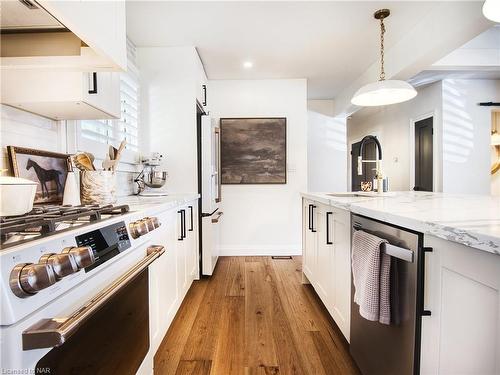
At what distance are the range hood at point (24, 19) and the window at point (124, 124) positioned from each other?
28.1 inches

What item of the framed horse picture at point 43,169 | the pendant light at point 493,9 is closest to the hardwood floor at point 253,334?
the framed horse picture at point 43,169

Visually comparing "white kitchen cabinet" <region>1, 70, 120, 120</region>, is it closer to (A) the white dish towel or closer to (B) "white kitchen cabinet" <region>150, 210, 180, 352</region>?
(B) "white kitchen cabinet" <region>150, 210, 180, 352</region>

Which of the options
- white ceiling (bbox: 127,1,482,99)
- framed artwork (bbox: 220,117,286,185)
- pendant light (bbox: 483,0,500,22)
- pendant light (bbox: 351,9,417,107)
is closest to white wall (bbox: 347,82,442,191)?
white ceiling (bbox: 127,1,482,99)

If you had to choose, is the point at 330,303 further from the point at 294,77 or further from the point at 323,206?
the point at 294,77

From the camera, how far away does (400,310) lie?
98cm

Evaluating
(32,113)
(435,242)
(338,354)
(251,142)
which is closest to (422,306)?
(435,242)

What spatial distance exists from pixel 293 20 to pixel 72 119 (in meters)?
2.00

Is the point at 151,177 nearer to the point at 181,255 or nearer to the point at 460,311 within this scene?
the point at 181,255

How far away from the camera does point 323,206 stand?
196 cm

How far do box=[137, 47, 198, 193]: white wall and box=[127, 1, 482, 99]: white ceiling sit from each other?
14 centimetres

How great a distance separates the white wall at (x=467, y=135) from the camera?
414cm

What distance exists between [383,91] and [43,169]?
95.8 inches

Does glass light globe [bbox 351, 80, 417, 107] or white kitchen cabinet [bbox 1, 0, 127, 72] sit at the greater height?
glass light globe [bbox 351, 80, 417, 107]

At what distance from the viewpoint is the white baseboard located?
12.5 ft
